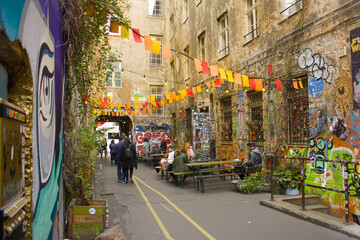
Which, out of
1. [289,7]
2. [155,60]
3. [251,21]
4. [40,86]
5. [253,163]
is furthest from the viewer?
[155,60]

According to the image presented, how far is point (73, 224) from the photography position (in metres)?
5.00

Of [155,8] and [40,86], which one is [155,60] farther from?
[40,86]

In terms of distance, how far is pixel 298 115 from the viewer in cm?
921

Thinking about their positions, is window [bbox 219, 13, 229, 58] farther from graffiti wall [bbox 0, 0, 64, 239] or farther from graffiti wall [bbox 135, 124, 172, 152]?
graffiti wall [bbox 0, 0, 64, 239]

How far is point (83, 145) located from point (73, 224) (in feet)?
5.98

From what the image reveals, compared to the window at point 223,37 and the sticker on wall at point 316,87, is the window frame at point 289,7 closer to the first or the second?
the sticker on wall at point 316,87

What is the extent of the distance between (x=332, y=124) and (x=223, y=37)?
8.63 m

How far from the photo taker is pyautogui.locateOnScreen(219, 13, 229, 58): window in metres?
14.3

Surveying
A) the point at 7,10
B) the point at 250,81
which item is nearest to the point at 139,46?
the point at 250,81

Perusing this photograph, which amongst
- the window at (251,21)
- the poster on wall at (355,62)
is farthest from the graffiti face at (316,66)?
the window at (251,21)

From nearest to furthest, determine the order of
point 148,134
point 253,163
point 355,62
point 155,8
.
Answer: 1. point 355,62
2. point 253,163
3. point 148,134
4. point 155,8

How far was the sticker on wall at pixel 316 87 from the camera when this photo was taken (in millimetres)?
8000

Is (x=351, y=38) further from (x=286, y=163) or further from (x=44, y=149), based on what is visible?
(x=44, y=149)

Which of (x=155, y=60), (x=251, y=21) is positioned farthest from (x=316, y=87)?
(x=155, y=60)
